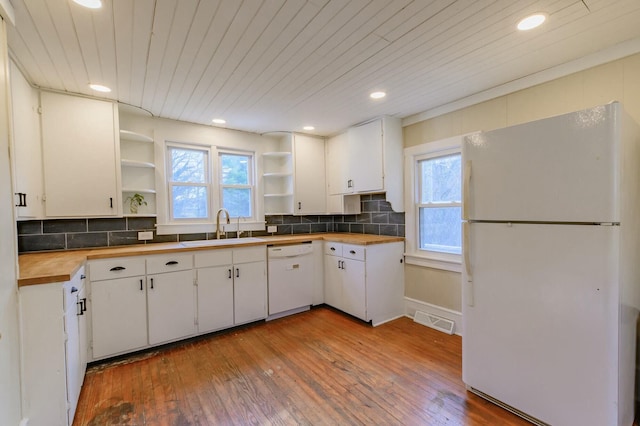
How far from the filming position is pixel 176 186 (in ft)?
10.9

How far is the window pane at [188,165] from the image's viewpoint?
332cm

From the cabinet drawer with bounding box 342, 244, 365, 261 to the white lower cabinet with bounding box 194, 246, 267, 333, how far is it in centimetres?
93

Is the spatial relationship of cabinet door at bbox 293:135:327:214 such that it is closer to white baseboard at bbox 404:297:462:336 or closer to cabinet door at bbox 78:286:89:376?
white baseboard at bbox 404:297:462:336

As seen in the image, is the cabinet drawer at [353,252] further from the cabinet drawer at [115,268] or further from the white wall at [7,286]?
the white wall at [7,286]

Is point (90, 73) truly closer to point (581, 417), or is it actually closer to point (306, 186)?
point (306, 186)

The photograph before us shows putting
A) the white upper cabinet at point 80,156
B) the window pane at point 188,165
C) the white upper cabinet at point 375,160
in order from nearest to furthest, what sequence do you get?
the white upper cabinet at point 80,156 → the white upper cabinet at point 375,160 → the window pane at point 188,165

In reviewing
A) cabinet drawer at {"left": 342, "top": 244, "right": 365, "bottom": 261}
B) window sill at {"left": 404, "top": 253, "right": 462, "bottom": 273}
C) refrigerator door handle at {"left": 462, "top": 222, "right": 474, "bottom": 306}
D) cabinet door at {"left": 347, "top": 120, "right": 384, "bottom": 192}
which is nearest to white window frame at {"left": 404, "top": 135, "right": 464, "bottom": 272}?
window sill at {"left": 404, "top": 253, "right": 462, "bottom": 273}

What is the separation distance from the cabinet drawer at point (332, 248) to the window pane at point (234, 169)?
4.59 ft

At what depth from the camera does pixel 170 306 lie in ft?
8.51

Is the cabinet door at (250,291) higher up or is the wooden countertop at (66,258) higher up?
the wooden countertop at (66,258)

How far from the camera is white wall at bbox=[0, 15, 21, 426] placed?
1297mm

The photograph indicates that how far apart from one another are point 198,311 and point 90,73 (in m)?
2.19

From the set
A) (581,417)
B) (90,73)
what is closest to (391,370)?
(581,417)

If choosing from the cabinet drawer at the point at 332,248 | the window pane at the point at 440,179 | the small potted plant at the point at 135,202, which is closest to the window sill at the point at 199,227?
the small potted plant at the point at 135,202
